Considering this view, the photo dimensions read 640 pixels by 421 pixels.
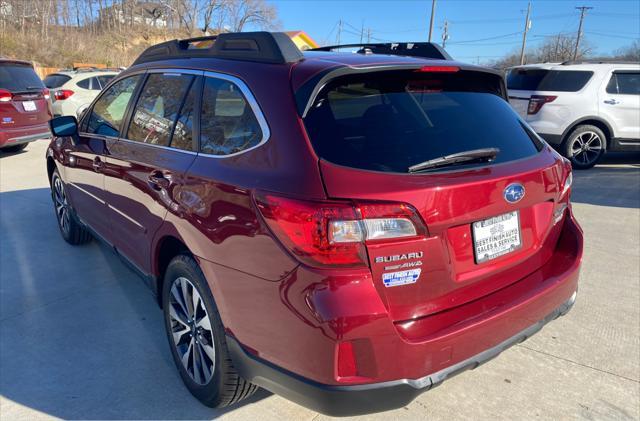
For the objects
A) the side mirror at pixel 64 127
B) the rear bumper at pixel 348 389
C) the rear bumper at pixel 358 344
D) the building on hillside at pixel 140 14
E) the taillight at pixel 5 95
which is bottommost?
the rear bumper at pixel 348 389

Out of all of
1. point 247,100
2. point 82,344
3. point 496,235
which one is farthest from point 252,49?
point 82,344

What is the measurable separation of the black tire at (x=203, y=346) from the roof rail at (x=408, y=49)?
1596 millimetres

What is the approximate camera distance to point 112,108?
142 inches

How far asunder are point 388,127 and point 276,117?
1.54 ft

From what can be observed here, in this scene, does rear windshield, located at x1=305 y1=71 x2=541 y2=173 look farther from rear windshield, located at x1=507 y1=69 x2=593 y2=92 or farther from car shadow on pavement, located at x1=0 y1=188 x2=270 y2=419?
rear windshield, located at x1=507 y1=69 x2=593 y2=92

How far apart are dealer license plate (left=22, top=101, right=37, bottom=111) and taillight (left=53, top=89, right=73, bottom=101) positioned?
416cm

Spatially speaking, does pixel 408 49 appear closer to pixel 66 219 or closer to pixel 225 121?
pixel 225 121

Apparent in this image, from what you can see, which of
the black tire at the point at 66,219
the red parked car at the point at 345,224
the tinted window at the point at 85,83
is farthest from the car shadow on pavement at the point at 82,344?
the tinted window at the point at 85,83

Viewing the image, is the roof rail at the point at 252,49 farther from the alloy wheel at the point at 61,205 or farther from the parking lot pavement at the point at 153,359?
the alloy wheel at the point at 61,205

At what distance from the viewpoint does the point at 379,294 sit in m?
1.81

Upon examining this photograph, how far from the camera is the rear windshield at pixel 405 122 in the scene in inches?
76.9

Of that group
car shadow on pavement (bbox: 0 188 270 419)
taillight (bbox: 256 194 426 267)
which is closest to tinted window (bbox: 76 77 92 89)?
car shadow on pavement (bbox: 0 188 270 419)

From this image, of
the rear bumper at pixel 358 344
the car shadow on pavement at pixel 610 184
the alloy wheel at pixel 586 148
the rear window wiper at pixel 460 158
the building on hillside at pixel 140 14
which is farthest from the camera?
the building on hillside at pixel 140 14

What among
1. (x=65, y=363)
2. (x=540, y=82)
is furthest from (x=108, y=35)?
(x=65, y=363)
